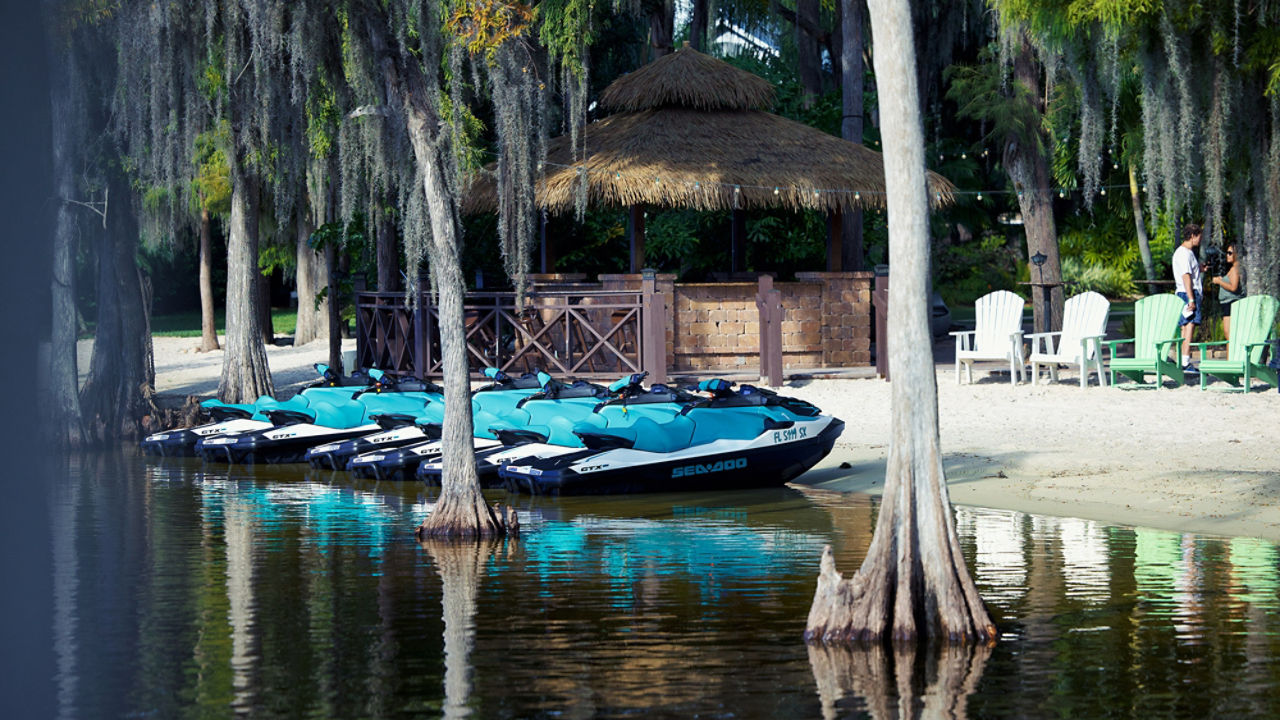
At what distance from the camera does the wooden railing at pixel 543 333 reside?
19.0 m

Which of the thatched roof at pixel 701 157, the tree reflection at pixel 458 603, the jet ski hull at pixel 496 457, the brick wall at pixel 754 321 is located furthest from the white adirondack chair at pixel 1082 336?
the tree reflection at pixel 458 603

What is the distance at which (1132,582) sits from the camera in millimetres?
8258

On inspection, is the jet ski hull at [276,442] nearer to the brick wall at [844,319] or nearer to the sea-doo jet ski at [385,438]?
the sea-doo jet ski at [385,438]

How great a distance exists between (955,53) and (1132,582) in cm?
2527

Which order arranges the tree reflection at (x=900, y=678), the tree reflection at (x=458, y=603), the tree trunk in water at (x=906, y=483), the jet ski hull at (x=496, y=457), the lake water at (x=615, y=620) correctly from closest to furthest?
the tree reflection at (x=900, y=678) < the lake water at (x=615, y=620) < the tree reflection at (x=458, y=603) < the tree trunk in water at (x=906, y=483) < the jet ski hull at (x=496, y=457)

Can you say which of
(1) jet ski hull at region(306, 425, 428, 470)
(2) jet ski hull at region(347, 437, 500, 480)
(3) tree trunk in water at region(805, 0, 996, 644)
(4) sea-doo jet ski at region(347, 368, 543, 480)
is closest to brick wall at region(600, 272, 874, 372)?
(4) sea-doo jet ski at region(347, 368, 543, 480)

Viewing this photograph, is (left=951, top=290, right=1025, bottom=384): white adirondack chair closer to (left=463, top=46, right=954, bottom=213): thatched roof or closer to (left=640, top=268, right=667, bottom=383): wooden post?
(left=463, top=46, right=954, bottom=213): thatched roof

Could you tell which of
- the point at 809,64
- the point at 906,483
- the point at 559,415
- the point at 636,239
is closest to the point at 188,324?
the point at 809,64

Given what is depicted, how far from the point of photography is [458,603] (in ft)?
26.3

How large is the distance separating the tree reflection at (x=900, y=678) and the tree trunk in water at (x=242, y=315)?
1351cm

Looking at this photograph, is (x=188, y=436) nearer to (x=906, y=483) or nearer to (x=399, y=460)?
(x=399, y=460)

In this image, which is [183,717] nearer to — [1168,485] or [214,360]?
[1168,485]

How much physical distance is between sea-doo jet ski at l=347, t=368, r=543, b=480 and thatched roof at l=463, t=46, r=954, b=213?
16.8ft

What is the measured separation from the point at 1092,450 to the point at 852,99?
12609 millimetres
